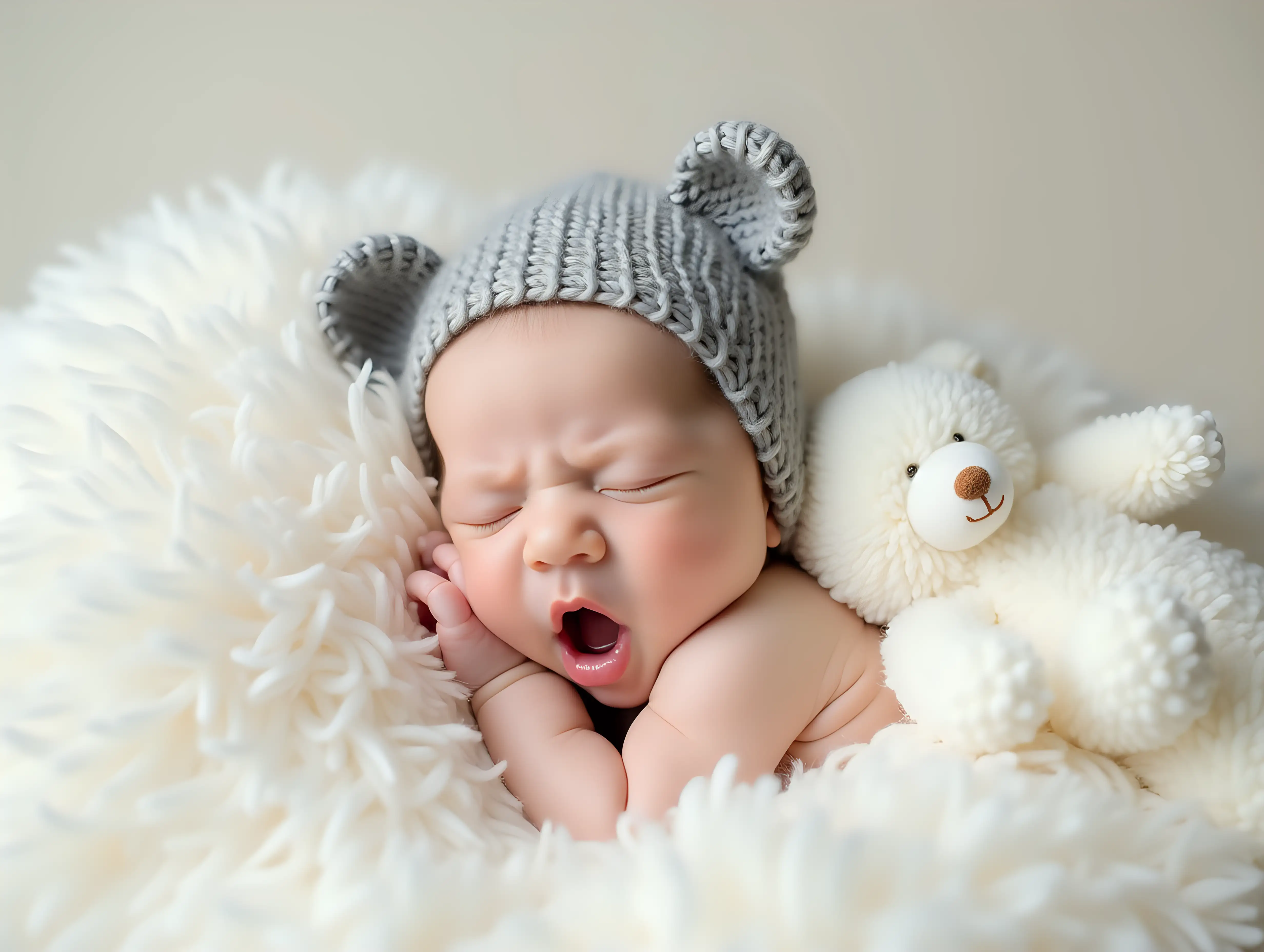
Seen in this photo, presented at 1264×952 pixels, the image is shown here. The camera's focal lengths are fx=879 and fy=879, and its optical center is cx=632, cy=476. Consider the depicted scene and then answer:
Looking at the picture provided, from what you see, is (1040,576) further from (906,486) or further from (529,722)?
(529,722)

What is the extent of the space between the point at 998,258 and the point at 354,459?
160 centimetres

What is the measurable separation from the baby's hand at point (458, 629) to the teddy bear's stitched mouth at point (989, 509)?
0.44 metres

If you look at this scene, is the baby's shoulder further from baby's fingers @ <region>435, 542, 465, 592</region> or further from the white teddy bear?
baby's fingers @ <region>435, 542, 465, 592</region>

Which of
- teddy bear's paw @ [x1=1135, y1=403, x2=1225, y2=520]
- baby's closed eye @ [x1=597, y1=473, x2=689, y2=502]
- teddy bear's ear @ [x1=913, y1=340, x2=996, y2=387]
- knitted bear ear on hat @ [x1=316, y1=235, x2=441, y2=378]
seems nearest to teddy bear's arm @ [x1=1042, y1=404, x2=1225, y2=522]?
teddy bear's paw @ [x1=1135, y1=403, x2=1225, y2=520]

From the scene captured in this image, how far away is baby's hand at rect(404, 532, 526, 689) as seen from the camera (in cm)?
82

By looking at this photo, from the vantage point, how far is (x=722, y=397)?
838 mm

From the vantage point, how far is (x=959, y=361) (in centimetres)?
95

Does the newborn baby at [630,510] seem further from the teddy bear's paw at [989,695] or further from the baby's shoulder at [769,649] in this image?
the teddy bear's paw at [989,695]

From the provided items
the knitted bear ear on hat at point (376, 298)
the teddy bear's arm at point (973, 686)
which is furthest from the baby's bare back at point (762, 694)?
the knitted bear ear on hat at point (376, 298)

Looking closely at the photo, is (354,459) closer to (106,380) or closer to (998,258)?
(106,380)

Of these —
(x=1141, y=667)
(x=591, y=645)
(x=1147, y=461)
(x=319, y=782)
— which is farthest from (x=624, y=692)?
(x=1147, y=461)

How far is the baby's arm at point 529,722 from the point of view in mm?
750

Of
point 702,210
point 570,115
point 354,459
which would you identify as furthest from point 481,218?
point 570,115

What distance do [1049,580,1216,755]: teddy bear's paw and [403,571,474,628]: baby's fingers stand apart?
525mm
